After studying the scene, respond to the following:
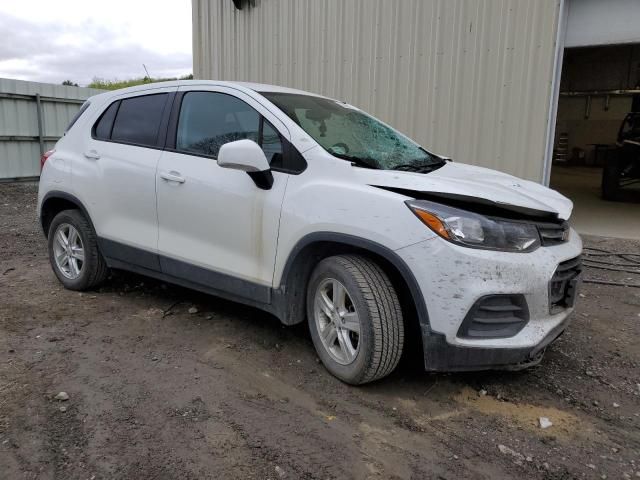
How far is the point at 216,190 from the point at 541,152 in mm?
4839

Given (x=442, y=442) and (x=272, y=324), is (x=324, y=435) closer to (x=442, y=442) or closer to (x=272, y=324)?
(x=442, y=442)

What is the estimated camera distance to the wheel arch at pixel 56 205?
460 centimetres

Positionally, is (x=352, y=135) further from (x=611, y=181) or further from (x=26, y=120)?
(x=26, y=120)

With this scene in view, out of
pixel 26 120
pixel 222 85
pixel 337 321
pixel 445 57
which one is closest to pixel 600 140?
pixel 445 57

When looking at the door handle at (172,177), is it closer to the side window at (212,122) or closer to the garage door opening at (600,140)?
the side window at (212,122)

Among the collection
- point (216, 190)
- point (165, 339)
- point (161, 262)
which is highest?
point (216, 190)

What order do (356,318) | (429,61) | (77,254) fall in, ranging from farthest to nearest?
(429,61)
(77,254)
(356,318)

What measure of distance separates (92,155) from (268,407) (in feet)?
9.04

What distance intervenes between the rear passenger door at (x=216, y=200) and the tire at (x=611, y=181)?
9.74m

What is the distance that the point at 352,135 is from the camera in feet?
12.4

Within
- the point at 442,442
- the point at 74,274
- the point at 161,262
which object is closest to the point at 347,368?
the point at 442,442

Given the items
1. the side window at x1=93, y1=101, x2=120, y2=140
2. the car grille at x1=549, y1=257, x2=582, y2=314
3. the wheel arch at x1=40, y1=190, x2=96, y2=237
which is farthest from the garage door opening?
the wheel arch at x1=40, y1=190, x2=96, y2=237

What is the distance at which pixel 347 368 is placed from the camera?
313 cm

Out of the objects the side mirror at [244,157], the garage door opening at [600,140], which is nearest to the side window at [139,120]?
the side mirror at [244,157]
